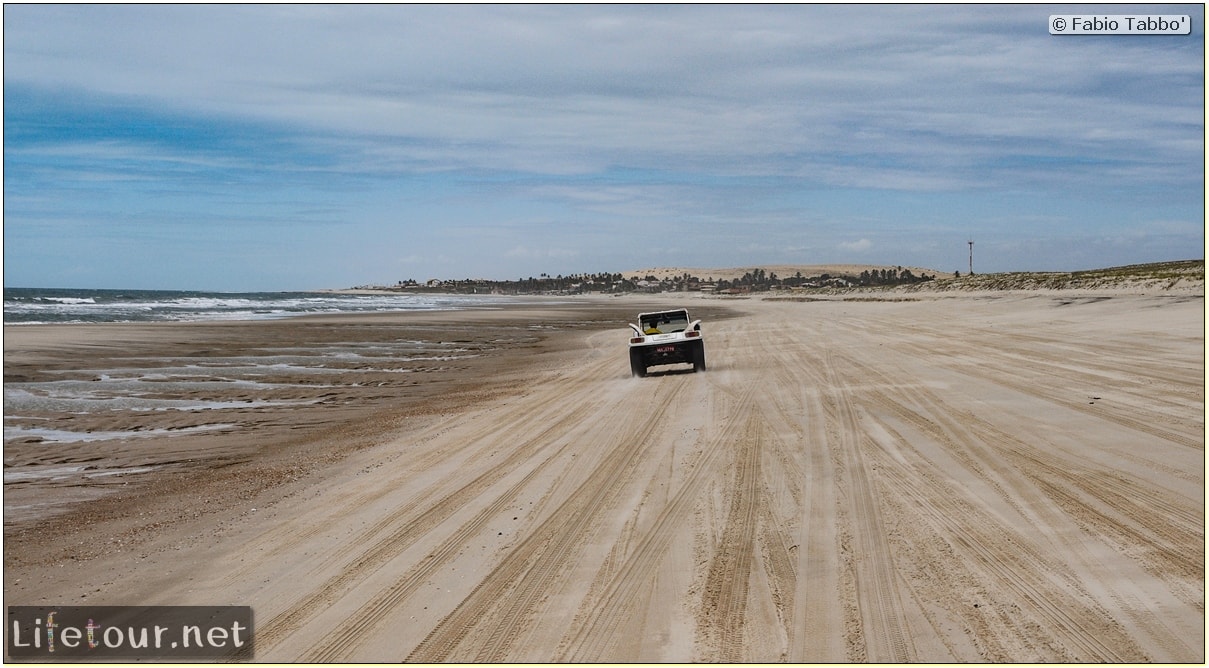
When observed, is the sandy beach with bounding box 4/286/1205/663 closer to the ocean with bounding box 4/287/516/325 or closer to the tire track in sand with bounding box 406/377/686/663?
the tire track in sand with bounding box 406/377/686/663

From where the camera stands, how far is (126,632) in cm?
552

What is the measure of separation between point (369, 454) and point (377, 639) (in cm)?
616

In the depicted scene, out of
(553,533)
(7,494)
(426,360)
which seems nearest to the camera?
(553,533)

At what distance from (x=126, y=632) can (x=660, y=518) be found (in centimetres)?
402

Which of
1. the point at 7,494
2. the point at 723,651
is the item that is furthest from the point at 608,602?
the point at 7,494

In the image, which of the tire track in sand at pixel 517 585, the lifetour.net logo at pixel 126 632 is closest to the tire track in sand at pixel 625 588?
the tire track in sand at pixel 517 585

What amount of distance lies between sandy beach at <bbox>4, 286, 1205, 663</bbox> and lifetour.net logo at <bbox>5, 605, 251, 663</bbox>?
0.16 m

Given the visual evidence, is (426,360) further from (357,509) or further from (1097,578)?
(1097,578)

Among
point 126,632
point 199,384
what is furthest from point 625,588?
point 199,384

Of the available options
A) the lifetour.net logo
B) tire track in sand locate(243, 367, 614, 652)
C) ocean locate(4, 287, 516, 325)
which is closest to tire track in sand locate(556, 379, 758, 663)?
tire track in sand locate(243, 367, 614, 652)

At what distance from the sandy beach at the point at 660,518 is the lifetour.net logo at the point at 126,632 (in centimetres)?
16

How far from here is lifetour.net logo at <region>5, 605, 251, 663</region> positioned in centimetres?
527

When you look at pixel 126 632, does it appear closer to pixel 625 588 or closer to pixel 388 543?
pixel 388 543

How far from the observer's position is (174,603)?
5910mm
